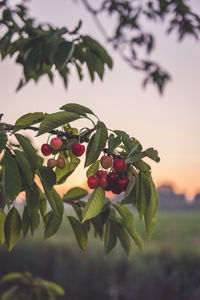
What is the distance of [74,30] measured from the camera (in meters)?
1.35

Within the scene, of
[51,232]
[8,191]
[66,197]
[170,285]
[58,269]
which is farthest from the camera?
[58,269]

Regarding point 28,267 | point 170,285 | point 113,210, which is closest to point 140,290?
point 170,285

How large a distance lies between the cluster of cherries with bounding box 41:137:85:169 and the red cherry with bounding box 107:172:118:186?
9cm

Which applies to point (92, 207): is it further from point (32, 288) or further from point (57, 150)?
point (32, 288)

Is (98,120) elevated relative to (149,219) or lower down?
elevated

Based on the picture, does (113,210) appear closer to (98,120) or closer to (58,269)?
(98,120)

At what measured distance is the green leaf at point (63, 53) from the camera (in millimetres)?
1203

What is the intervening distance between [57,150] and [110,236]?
429 mm

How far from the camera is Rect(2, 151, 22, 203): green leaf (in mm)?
797

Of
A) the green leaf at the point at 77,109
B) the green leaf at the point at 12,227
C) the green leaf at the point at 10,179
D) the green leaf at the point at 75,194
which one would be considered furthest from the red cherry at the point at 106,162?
the green leaf at the point at 75,194

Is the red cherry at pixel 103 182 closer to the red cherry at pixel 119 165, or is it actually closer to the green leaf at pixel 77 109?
the red cherry at pixel 119 165

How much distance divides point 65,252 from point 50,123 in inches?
229

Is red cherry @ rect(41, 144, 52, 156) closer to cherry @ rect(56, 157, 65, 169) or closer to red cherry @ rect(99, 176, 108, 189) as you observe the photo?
cherry @ rect(56, 157, 65, 169)

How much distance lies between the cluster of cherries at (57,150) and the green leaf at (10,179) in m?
0.15
